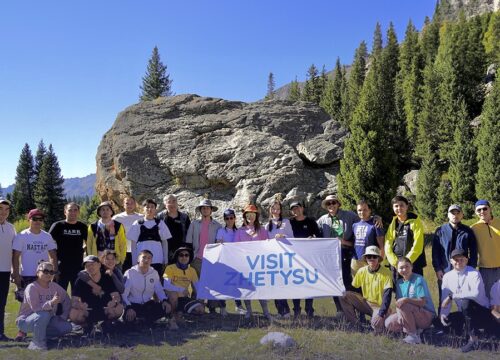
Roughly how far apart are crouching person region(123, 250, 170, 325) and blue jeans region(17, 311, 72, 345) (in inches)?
37.0

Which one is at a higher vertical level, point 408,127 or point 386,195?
point 408,127

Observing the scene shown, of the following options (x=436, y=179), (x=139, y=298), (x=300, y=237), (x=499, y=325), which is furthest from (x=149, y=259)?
(x=436, y=179)

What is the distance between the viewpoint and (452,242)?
20.9 feet

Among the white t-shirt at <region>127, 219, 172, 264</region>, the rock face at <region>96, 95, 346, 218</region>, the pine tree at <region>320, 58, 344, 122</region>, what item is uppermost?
the pine tree at <region>320, 58, 344, 122</region>

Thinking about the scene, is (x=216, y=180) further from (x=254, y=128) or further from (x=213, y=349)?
(x=213, y=349)

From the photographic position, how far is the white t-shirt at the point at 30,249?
6.32 metres

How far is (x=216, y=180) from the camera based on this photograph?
16312 mm

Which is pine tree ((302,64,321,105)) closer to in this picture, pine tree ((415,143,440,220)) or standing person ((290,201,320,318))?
pine tree ((415,143,440,220))

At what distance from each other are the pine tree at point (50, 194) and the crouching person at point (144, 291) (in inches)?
1726

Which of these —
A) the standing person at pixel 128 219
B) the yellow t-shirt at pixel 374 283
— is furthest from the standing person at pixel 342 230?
the standing person at pixel 128 219

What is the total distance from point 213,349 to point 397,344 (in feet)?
8.34

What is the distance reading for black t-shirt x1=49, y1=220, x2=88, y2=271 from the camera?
22.1 ft

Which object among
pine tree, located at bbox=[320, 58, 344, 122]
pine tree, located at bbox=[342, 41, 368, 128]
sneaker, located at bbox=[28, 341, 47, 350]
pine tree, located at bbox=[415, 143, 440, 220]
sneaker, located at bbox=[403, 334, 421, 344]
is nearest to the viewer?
sneaker, located at bbox=[28, 341, 47, 350]

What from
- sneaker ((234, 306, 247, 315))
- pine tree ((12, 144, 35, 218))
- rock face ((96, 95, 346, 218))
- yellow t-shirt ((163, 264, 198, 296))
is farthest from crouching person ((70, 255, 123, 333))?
pine tree ((12, 144, 35, 218))
